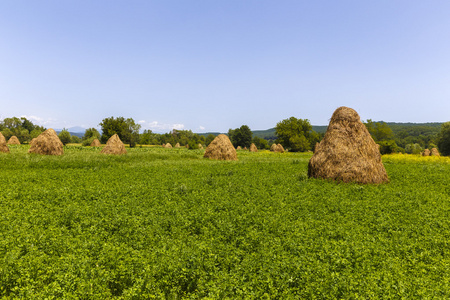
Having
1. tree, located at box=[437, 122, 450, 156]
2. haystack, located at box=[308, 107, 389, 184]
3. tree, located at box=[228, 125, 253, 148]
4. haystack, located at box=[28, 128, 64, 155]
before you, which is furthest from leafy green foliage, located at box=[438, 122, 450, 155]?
haystack, located at box=[28, 128, 64, 155]

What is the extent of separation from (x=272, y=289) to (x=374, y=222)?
5.74m

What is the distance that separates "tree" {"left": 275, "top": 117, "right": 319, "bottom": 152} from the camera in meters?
66.5

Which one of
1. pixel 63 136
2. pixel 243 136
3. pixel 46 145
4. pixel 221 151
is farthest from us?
pixel 243 136

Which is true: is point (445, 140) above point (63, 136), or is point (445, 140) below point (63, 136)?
below

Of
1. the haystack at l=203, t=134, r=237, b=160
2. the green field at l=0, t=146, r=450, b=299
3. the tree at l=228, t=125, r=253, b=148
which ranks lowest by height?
the green field at l=0, t=146, r=450, b=299

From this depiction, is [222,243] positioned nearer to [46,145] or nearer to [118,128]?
[46,145]

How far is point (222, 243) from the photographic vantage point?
21.7ft

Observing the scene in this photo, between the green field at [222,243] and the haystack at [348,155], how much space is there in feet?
9.74

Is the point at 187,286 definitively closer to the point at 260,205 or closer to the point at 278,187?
the point at 260,205

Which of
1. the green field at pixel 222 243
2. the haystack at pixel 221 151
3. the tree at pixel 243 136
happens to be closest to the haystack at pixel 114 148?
the haystack at pixel 221 151

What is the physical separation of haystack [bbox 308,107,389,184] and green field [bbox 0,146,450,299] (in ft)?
9.74

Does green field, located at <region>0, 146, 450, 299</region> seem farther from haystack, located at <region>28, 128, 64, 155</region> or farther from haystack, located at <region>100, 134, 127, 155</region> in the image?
haystack, located at <region>100, 134, 127, 155</region>

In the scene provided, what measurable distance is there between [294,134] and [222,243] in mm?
69878

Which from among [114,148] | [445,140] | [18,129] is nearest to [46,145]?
[114,148]
